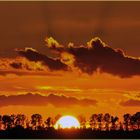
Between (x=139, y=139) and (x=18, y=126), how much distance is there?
11.0 m

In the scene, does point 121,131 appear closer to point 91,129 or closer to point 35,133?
point 91,129

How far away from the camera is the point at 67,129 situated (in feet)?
107

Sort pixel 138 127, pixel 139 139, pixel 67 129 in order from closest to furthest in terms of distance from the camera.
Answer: pixel 139 139 → pixel 67 129 → pixel 138 127

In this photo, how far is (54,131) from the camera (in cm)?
3338

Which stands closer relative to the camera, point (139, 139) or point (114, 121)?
point (139, 139)

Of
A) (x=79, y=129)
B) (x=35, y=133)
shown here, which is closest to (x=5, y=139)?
(x=35, y=133)

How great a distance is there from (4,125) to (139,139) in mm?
10996

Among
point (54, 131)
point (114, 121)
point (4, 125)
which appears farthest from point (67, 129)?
point (4, 125)

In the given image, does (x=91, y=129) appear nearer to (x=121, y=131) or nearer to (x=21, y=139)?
(x=121, y=131)

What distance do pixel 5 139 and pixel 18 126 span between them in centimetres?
658

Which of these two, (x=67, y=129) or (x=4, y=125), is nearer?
(x=67, y=129)

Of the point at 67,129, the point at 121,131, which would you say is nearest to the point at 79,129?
the point at 67,129

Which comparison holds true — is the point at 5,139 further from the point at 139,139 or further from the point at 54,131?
the point at 139,139

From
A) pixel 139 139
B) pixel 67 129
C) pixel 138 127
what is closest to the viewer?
pixel 139 139
